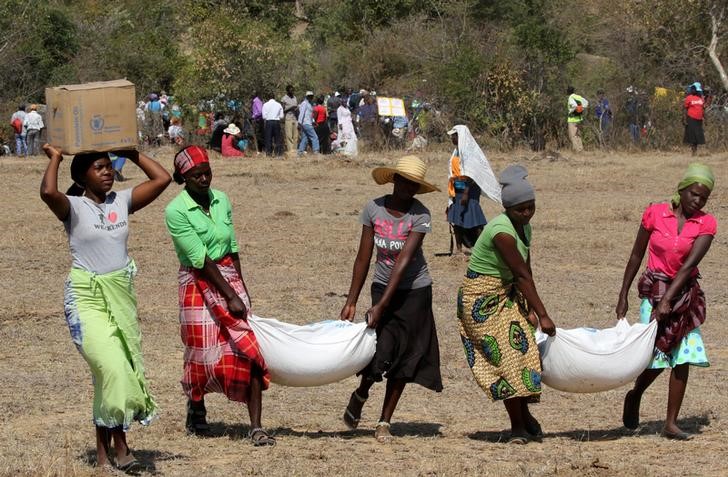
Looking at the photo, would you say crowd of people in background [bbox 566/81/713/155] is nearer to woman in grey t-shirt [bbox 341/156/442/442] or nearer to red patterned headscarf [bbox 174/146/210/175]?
woman in grey t-shirt [bbox 341/156/442/442]

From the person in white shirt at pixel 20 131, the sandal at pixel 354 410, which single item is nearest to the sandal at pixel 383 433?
the sandal at pixel 354 410

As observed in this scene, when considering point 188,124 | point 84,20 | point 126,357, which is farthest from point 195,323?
point 84,20

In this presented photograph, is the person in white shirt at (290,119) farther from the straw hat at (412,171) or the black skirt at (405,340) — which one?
the black skirt at (405,340)

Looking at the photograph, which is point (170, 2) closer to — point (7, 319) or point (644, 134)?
point (644, 134)

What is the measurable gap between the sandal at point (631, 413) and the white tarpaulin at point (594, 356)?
0.36 metres

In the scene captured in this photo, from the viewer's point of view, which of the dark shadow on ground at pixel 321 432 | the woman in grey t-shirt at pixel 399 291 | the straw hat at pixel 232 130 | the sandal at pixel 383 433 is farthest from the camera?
the straw hat at pixel 232 130

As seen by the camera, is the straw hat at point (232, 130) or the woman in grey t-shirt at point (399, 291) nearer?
the woman in grey t-shirt at point (399, 291)

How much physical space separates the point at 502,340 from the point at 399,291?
59 centimetres

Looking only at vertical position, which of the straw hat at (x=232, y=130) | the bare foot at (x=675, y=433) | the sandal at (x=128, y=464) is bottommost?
the bare foot at (x=675, y=433)

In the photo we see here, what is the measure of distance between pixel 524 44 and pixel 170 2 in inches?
673

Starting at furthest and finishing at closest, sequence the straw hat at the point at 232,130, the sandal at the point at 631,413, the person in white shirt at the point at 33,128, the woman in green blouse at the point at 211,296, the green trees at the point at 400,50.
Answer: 1. the green trees at the point at 400,50
2. the person in white shirt at the point at 33,128
3. the straw hat at the point at 232,130
4. the sandal at the point at 631,413
5. the woman in green blouse at the point at 211,296

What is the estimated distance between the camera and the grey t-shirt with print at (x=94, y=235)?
18.4 feet

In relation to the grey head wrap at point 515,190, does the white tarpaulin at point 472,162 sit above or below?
below

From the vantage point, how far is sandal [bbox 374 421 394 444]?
654 cm
